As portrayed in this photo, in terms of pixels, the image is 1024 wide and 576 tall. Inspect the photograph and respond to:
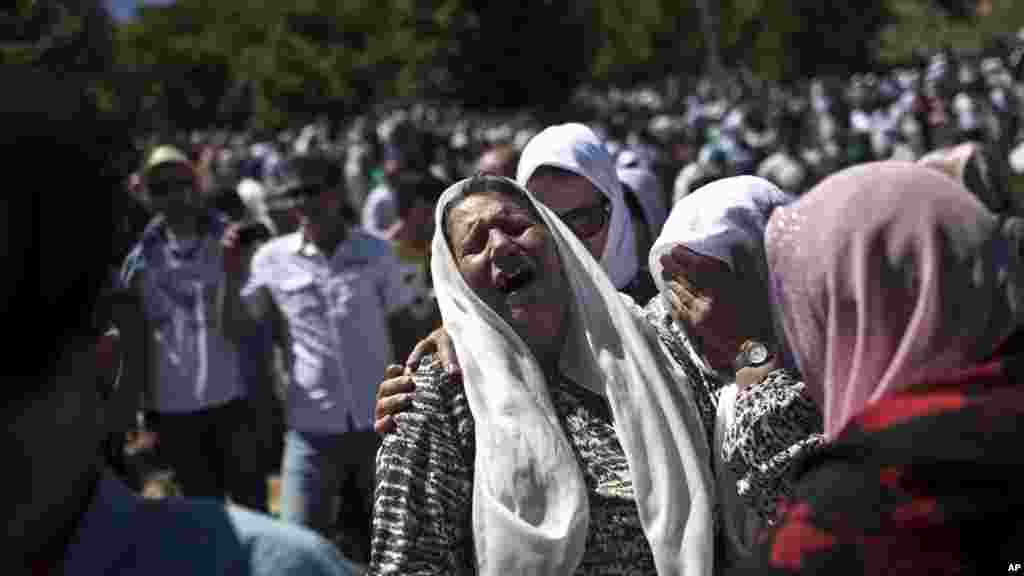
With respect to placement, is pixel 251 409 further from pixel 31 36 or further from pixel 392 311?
pixel 31 36

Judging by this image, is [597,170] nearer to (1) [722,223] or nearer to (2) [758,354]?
(1) [722,223]

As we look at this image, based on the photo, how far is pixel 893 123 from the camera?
20.3 meters

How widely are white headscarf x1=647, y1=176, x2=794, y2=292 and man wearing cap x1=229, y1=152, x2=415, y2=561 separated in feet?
8.65

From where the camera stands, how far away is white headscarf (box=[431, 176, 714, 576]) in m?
2.79

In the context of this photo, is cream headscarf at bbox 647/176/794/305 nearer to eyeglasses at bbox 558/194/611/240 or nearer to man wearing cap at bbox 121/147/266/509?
eyeglasses at bbox 558/194/611/240

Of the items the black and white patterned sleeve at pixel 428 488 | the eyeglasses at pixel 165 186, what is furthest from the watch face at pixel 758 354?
the eyeglasses at pixel 165 186

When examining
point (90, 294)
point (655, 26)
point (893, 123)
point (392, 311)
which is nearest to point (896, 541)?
point (90, 294)

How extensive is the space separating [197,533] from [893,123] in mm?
19575

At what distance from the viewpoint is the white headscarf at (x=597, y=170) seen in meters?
4.24

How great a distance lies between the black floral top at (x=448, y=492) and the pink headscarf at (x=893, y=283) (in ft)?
2.36

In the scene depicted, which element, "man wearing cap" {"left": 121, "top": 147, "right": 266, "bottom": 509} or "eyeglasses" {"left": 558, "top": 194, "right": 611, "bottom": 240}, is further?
"man wearing cap" {"left": 121, "top": 147, "right": 266, "bottom": 509}

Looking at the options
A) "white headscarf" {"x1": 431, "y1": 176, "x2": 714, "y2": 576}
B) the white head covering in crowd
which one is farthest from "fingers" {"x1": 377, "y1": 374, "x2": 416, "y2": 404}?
the white head covering in crowd

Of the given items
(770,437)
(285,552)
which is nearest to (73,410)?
(285,552)

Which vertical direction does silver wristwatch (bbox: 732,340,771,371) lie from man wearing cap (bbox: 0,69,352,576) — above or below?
below
